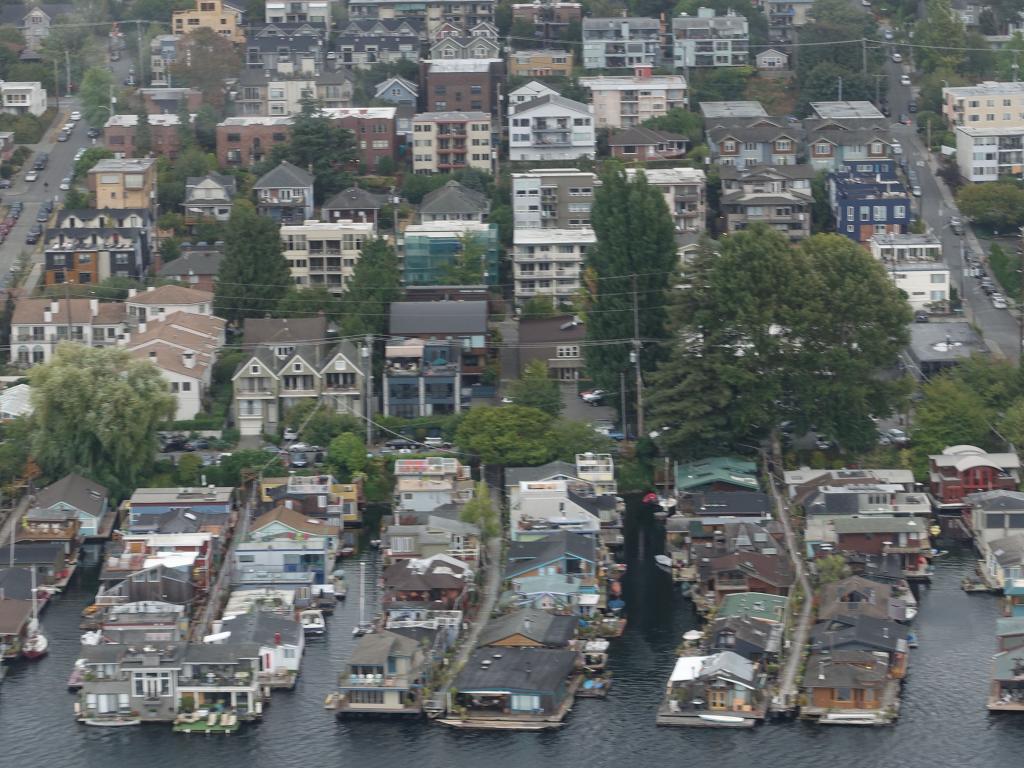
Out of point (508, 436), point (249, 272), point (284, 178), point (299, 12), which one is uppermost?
point (299, 12)

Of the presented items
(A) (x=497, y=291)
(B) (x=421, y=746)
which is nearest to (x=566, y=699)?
(B) (x=421, y=746)

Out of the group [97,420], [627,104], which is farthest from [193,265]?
[627,104]

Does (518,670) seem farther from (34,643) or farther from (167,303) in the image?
(167,303)

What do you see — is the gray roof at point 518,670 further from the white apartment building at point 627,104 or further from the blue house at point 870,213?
the white apartment building at point 627,104

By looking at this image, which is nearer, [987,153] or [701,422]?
[701,422]

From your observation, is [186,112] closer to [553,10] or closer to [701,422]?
[553,10]
